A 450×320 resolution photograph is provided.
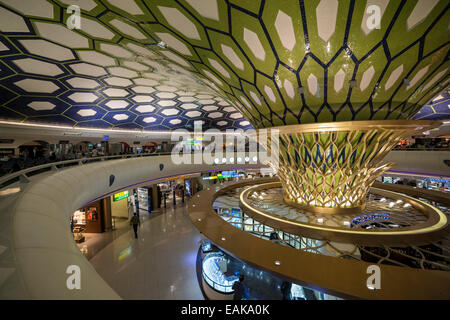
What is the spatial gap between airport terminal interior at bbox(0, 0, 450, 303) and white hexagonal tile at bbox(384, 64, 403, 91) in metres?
0.02

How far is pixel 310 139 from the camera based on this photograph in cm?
573

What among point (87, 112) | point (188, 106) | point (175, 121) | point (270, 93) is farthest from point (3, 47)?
point (175, 121)

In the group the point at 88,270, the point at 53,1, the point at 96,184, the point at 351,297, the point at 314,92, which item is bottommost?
the point at 351,297

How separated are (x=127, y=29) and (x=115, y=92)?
8536mm

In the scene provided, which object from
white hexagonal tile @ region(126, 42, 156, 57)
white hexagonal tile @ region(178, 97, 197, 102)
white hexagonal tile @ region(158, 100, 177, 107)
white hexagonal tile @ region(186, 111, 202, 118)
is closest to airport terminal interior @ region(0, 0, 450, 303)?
white hexagonal tile @ region(126, 42, 156, 57)

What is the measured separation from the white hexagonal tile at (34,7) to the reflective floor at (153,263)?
809 centimetres

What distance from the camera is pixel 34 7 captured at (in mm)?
5789

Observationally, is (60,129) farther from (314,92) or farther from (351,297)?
(351,297)

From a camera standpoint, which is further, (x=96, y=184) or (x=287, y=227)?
(x=96, y=184)

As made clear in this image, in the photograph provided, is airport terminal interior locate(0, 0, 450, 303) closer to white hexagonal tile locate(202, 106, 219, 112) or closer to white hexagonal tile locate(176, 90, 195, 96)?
white hexagonal tile locate(176, 90, 195, 96)

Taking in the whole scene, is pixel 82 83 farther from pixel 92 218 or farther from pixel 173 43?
pixel 173 43

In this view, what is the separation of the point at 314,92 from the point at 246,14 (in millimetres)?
2261
